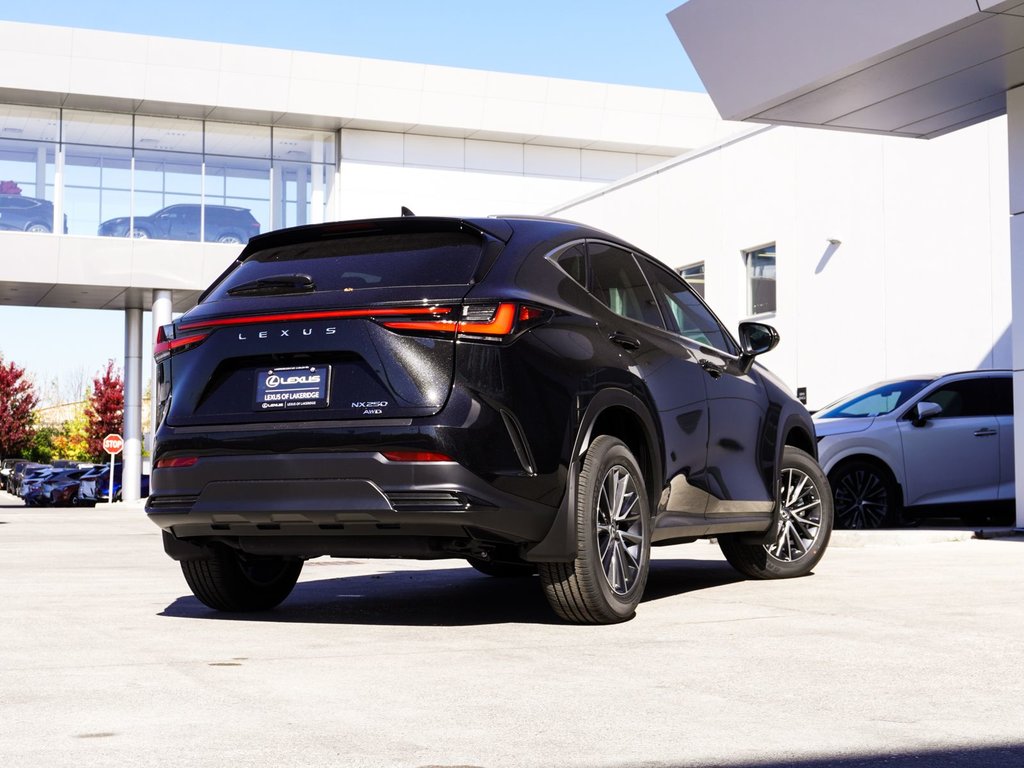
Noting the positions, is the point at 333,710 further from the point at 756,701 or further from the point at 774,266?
the point at 774,266

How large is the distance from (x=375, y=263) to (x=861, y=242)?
1567cm

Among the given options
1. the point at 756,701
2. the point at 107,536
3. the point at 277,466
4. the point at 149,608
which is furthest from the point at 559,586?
the point at 107,536

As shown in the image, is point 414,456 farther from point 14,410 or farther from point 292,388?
point 14,410

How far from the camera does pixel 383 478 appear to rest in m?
5.70

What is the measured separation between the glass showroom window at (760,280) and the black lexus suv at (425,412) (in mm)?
16903

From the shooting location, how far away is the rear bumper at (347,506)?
5.67 meters

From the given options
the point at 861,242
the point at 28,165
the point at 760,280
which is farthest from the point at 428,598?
the point at 28,165

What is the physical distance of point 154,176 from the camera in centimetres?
4097

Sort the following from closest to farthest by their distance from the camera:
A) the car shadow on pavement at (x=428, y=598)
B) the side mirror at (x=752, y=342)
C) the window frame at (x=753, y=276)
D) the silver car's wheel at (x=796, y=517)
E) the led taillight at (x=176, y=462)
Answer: the led taillight at (x=176, y=462) → the car shadow on pavement at (x=428, y=598) → the side mirror at (x=752, y=342) → the silver car's wheel at (x=796, y=517) → the window frame at (x=753, y=276)

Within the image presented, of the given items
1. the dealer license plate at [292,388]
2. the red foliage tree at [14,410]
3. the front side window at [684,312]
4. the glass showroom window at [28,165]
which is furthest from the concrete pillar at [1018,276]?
the red foliage tree at [14,410]

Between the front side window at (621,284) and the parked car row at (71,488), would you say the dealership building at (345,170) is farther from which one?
the front side window at (621,284)

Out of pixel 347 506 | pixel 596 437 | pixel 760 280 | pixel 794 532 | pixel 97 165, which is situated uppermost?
pixel 97 165

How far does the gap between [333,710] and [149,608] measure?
10.8 feet

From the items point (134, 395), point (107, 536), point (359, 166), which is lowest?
point (107, 536)
